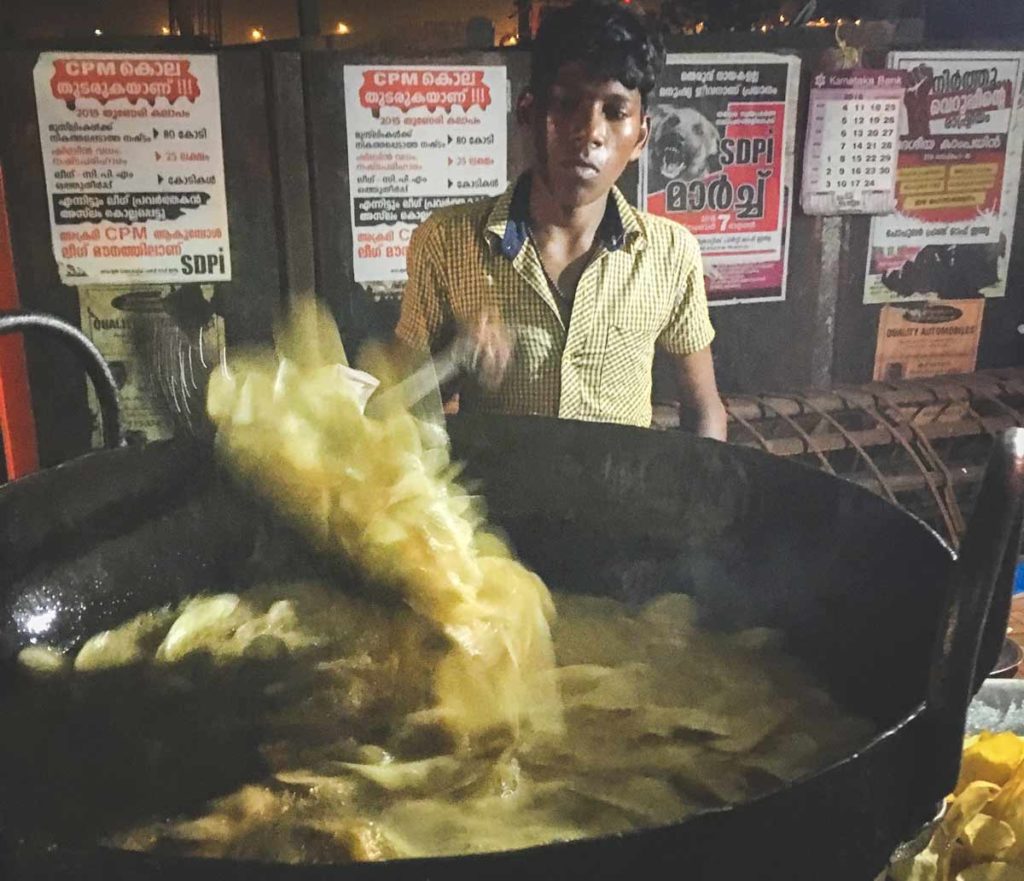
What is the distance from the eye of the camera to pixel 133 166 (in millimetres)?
2746

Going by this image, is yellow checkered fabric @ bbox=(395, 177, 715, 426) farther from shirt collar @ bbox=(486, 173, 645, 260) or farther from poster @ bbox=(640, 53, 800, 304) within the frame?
poster @ bbox=(640, 53, 800, 304)

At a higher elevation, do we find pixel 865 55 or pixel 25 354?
pixel 865 55

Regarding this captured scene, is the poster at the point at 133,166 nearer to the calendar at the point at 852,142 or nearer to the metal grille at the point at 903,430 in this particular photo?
the metal grille at the point at 903,430

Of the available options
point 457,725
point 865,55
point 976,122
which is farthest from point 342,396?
point 976,122

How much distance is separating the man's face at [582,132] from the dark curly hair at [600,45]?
24mm

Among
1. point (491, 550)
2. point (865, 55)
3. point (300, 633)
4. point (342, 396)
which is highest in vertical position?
point (865, 55)

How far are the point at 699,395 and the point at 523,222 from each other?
0.75m

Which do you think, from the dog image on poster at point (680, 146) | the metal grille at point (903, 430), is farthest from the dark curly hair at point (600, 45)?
the metal grille at point (903, 430)

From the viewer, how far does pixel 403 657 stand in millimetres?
1354

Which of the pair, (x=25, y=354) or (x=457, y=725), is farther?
(x=25, y=354)

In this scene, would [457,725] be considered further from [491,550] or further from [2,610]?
[2,610]

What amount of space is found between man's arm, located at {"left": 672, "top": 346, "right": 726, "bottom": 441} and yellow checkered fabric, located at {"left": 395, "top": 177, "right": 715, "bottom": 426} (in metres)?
0.20

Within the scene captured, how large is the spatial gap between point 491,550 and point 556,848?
37.3 inches

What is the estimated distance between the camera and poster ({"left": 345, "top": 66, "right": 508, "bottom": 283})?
2.83 metres
